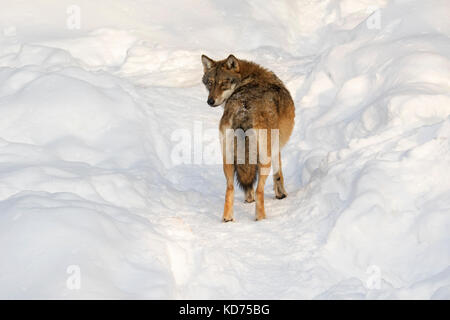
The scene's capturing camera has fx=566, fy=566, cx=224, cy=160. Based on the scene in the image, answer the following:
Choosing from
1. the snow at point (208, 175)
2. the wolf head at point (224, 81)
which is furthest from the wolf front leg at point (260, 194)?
the wolf head at point (224, 81)

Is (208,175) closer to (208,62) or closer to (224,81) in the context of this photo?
(224,81)

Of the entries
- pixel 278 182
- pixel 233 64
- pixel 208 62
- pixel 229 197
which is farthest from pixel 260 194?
pixel 208 62

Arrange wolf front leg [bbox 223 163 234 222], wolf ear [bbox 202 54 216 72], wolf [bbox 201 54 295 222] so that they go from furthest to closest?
wolf ear [bbox 202 54 216 72], wolf front leg [bbox 223 163 234 222], wolf [bbox 201 54 295 222]

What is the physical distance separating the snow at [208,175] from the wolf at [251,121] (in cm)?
37

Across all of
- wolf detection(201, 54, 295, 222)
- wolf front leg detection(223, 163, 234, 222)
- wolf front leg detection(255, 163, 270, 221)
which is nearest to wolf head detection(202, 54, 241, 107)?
wolf detection(201, 54, 295, 222)

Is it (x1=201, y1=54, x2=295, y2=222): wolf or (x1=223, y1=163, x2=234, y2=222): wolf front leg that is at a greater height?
(x1=201, y1=54, x2=295, y2=222): wolf

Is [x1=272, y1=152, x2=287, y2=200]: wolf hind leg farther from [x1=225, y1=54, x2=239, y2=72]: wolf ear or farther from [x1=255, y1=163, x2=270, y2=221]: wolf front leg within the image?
[x1=225, y1=54, x2=239, y2=72]: wolf ear

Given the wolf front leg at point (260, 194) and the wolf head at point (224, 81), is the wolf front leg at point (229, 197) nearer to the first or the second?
the wolf front leg at point (260, 194)

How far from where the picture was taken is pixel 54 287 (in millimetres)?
3713

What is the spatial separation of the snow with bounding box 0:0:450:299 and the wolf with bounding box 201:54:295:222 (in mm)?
367

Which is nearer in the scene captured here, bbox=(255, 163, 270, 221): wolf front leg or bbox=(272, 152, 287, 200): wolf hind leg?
bbox=(255, 163, 270, 221): wolf front leg

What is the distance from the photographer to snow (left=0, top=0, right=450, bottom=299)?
14.1 feet

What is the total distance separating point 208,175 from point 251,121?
6.40ft
